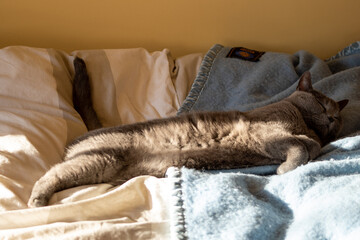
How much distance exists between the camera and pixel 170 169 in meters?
1.23

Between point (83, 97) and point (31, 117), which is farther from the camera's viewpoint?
point (83, 97)

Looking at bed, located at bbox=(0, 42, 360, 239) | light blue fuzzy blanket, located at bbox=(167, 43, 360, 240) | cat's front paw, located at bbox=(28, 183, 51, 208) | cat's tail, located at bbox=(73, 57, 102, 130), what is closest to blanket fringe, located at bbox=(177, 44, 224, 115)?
bed, located at bbox=(0, 42, 360, 239)

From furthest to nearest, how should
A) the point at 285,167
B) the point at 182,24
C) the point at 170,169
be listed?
the point at 182,24 < the point at 285,167 < the point at 170,169

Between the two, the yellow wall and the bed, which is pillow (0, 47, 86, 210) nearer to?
the bed

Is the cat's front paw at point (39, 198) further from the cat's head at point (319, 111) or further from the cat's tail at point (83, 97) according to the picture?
the cat's head at point (319, 111)

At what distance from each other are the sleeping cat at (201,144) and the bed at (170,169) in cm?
5

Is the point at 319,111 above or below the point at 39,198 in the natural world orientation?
above

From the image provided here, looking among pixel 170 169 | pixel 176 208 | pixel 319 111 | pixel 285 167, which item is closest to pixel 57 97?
pixel 170 169

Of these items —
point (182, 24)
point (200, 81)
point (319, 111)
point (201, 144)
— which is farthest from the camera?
point (182, 24)

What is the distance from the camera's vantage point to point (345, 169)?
1.24m

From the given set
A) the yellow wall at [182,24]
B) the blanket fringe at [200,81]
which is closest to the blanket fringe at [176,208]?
the blanket fringe at [200,81]

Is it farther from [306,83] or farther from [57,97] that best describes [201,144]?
[57,97]

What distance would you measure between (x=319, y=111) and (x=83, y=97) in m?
1.02

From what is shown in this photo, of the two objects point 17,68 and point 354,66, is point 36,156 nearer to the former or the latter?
point 17,68
